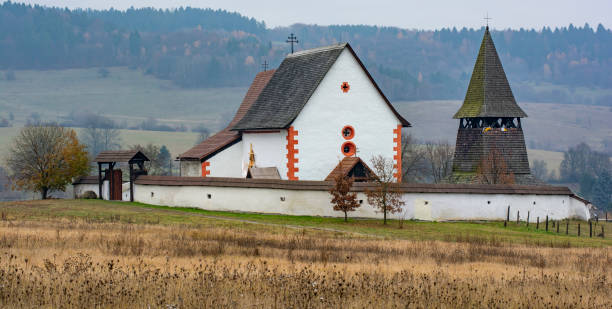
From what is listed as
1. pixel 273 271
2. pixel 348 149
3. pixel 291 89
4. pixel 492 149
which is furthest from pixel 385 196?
pixel 492 149

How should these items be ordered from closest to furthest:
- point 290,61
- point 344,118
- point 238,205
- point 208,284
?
point 208,284 → point 238,205 → point 344,118 → point 290,61

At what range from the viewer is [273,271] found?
16.8 meters

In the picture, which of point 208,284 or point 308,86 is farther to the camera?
point 308,86

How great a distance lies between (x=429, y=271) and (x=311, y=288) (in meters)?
4.98

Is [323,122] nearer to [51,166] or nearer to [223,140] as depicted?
[223,140]

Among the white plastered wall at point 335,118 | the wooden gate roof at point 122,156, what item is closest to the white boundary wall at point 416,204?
the white plastered wall at point 335,118

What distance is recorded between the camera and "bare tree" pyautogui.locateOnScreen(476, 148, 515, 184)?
195 ft

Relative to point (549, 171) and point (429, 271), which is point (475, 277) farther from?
point (549, 171)

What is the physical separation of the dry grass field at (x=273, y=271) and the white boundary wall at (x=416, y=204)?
27.4ft

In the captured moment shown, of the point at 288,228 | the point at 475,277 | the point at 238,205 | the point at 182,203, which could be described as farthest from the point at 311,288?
the point at 182,203

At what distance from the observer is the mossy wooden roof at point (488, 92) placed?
63.5m

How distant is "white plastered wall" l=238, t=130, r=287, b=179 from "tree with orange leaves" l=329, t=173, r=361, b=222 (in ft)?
18.9

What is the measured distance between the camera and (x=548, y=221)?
4138 cm

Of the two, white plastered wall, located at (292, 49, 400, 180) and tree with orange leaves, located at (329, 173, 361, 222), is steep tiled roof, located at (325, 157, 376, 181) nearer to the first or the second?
white plastered wall, located at (292, 49, 400, 180)
